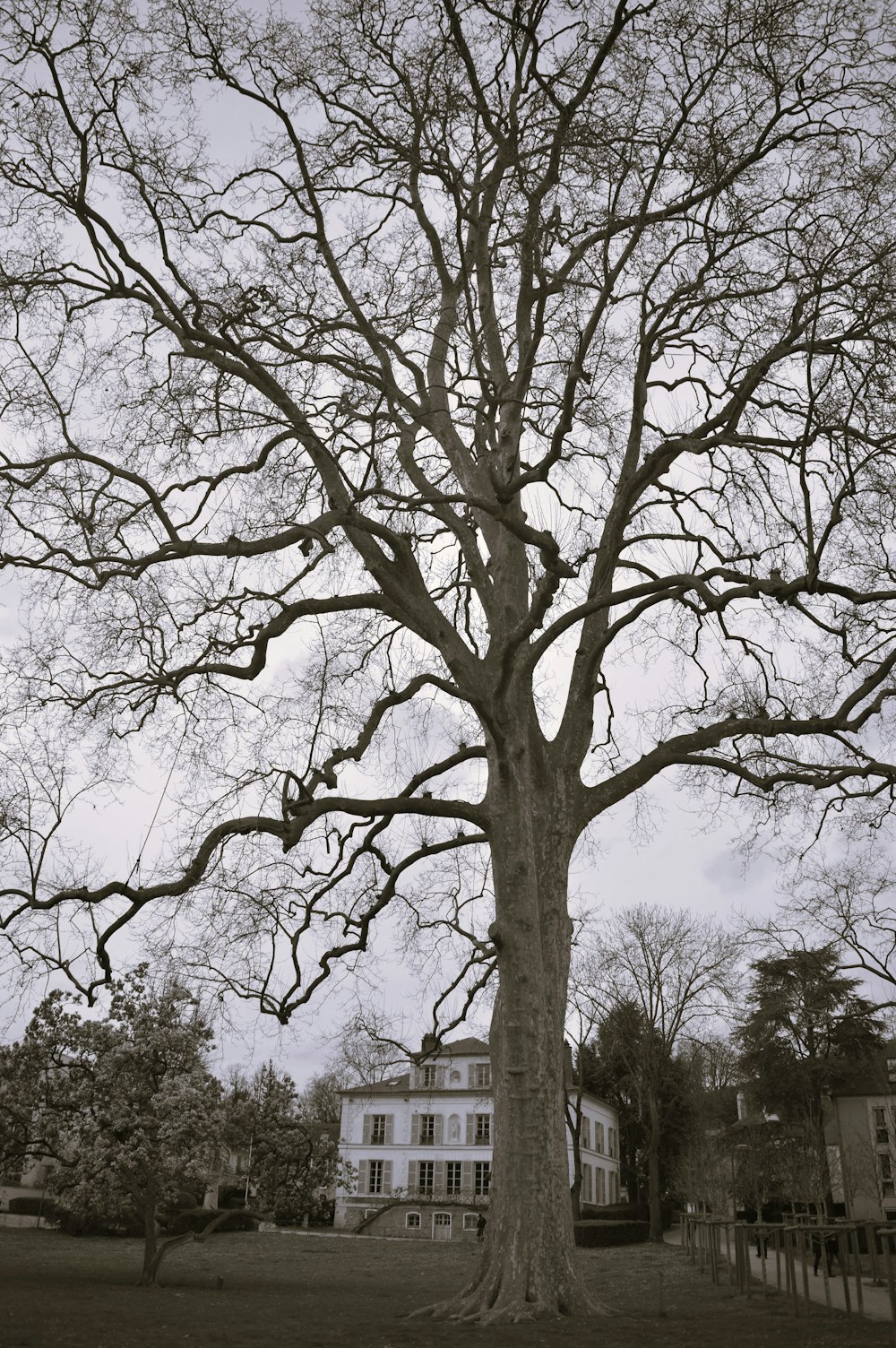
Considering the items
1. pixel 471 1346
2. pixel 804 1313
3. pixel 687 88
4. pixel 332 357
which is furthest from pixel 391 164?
pixel 804 1313

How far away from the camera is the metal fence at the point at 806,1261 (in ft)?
34.0

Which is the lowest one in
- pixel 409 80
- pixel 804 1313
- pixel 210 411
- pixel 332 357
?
pixel 804 1313

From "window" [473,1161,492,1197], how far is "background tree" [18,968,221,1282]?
91.8 ft

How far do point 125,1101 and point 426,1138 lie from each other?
31.6 m

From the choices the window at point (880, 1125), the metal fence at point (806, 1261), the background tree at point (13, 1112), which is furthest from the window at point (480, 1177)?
the background tree at point (13, 1112)

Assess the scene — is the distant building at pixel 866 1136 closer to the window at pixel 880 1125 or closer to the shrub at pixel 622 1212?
the window at pixel 880 1125

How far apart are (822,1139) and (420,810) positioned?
22.7m

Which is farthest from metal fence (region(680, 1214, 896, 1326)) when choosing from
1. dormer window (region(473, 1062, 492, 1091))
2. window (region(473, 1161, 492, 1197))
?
dormer window (region(473, 1062, 492, 1091))

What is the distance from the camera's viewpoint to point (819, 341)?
Result: 9.87 meters

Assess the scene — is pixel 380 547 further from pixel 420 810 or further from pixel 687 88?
pixel 687 88

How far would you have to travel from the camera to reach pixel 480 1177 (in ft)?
141

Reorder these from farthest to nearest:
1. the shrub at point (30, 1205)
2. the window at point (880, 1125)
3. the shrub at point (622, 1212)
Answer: the shrub at point (622, 1212) < the window at point (880, 1125) < the shrub at point (30, 1205)

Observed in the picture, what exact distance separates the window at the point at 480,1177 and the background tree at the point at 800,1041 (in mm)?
15295

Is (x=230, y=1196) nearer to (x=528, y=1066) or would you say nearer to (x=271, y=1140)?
(x=271, y=1140)
